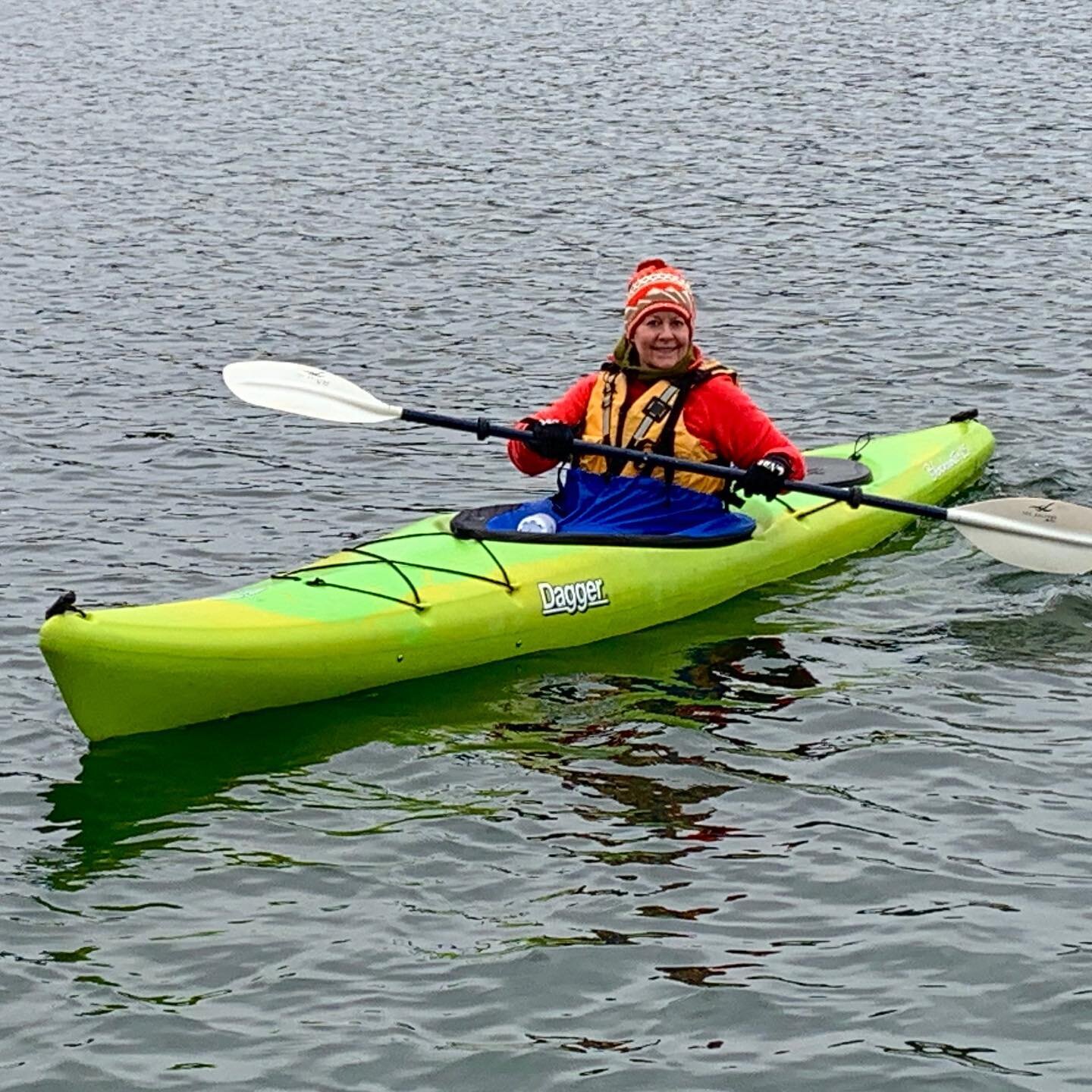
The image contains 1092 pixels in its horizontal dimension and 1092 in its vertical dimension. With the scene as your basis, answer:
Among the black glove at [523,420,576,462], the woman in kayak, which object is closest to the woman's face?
the woman in kayak

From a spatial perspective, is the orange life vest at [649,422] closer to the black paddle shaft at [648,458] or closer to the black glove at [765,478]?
the black paddle shaft at [648,458]

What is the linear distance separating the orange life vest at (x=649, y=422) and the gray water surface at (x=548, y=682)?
75cm

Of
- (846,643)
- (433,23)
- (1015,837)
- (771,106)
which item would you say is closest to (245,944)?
(1015,837)

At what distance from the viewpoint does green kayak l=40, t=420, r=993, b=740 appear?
7723 mm

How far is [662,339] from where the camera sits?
9.14 metres

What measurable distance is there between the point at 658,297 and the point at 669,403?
1.55ft

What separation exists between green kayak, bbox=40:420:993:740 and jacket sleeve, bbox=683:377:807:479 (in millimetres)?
516

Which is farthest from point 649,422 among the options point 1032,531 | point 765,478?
point 1032,531

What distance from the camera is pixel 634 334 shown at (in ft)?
30.2

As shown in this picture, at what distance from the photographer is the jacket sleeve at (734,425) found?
9211 millimetres

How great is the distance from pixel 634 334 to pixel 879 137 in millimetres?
12396

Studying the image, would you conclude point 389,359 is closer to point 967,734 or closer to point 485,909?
point 967,734

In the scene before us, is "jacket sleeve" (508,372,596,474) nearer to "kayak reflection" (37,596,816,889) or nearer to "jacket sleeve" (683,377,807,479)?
"jacket sleeve" (683,377,807,479)

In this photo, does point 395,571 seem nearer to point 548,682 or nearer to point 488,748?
point 548,682
